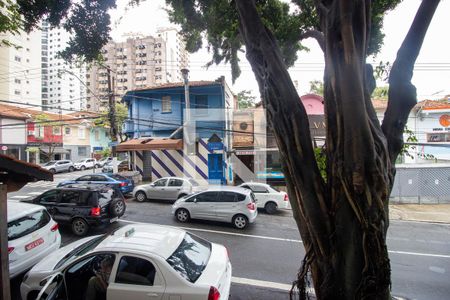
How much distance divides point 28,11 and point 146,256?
17.1ft

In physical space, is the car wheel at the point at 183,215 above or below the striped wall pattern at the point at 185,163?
below

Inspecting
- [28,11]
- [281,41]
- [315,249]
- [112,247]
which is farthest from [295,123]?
[28,11]

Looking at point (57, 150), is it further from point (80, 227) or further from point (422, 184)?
point (422, 184)

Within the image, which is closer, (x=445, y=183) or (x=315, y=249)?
(x=315, y=249)

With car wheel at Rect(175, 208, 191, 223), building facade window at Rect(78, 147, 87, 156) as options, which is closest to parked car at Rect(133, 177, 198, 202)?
car wheel at Rect(175, 208, 191, 223)

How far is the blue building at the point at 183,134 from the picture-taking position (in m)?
16.3

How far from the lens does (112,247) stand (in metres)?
3.50

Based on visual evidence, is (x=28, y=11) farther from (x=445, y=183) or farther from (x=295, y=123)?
(x=445, y=183)

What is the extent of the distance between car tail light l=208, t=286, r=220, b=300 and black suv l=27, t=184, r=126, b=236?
5683 mm

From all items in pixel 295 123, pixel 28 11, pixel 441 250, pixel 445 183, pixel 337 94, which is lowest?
pixel 441 250

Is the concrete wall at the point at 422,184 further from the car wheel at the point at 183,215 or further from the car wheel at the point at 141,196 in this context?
the car wheel at the point at 141,196

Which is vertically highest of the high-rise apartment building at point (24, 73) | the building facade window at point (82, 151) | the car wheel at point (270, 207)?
the high-rise apartment building at point (24, 73)

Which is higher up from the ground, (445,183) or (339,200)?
(339,200)

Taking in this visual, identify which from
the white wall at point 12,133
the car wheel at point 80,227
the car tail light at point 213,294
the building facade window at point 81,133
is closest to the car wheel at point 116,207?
the car wheel at point 80,227
